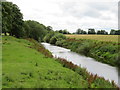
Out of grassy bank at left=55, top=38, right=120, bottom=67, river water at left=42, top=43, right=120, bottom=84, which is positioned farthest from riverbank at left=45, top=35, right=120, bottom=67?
river water at left=42, top=43, right=120, bottom=84

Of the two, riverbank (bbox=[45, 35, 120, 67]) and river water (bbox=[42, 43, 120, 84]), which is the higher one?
riverbank (bbox=[45, 35, 120, 67])

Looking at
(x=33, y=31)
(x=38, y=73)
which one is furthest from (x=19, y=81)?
(x=33, y=31)

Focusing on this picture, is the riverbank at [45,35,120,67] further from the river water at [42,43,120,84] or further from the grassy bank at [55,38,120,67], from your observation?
the river water at [42,43,120,84]

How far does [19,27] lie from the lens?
54.6m

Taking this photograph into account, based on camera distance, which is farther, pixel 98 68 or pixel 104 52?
pixel 104 52

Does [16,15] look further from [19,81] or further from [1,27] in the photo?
[19,81]

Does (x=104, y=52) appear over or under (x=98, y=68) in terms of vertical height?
over

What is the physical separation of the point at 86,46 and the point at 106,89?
1466 inches

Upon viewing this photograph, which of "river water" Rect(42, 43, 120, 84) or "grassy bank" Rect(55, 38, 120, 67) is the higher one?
"grassy bank" Rect(55, 38, 120, 67)

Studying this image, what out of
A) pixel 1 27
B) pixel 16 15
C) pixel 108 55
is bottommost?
pixel 108 55

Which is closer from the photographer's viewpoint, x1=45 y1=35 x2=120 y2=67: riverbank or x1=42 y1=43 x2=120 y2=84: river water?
x1=42 y1=43 x2=120 y2=84: river water

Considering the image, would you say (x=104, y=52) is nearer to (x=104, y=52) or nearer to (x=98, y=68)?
(x=104, y=52)

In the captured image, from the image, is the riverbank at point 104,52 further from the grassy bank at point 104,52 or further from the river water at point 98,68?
the river water at point 98,68

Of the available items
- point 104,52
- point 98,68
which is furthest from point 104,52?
point 98,68
